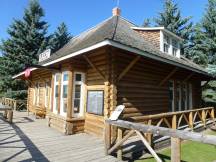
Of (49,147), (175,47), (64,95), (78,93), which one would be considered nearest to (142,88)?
(78,93)

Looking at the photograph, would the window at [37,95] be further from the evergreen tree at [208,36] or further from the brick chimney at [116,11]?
the evergreen tree at [208,36]

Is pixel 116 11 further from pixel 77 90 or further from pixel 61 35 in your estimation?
pixel 61 35

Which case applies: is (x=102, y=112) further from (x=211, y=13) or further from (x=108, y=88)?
(x=211, y=13)

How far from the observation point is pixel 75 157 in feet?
20.1

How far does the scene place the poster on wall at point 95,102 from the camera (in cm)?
847

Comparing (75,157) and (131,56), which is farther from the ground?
(131,56)

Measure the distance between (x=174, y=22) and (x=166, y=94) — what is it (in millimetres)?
18403

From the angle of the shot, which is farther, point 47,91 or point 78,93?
point 47,91

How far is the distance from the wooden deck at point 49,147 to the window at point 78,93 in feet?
3.68

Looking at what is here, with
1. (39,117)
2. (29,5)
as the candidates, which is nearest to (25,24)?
(29,5)

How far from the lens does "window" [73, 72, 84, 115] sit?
946cm

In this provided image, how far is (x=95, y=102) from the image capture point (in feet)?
29.0

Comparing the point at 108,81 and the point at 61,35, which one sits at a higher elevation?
the point at 61,35

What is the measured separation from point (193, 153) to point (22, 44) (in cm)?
2279
